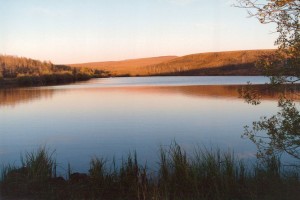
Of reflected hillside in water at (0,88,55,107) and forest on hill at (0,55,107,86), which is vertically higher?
forest on hill at (0,55,107,86)

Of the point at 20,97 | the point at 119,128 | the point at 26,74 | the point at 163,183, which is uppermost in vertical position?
the point at 26,74

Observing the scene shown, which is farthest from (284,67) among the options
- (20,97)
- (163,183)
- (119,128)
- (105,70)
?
(105,70)

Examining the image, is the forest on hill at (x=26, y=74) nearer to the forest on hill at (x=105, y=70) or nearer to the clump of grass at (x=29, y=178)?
the forest on hill at (x=105, y=70)

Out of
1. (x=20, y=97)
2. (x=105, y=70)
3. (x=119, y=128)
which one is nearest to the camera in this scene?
(x=119, y=128)

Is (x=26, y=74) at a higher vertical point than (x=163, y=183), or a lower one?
higher

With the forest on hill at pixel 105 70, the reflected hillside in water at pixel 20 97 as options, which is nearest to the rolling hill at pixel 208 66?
the forest on hill at pixel 105 70

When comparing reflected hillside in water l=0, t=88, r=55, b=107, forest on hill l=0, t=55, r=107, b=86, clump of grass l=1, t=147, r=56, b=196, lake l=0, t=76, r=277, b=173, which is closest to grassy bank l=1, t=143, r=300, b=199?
clump of grass l=1, t=147, r=56, b=196

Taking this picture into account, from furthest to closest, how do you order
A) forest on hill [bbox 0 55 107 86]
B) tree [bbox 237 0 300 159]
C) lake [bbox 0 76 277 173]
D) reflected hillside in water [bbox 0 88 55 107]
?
forest on hill [bbox 0 55 107 86] → reflected hillside in water [bbox 0 88 55 107] → lake [bbox 0 76 277 173] → tree [bbox 237 0 300 159]

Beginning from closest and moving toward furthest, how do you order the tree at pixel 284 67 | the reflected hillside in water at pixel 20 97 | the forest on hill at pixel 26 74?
1. the tree at pixel 284 67
2. the reflected hillside in water at pixel 20 97
3. the forest on hill at pixel 26 74

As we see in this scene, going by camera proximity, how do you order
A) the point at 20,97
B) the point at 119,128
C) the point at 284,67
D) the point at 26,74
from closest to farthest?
the point at 284,67
the point at 119,128
the point at 20,97
the point at 26,74

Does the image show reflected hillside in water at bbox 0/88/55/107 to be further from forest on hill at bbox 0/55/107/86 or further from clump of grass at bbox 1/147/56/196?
clump of grass at bbox 1/147/56/196

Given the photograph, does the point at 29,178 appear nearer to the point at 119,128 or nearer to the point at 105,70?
the point at 119,128

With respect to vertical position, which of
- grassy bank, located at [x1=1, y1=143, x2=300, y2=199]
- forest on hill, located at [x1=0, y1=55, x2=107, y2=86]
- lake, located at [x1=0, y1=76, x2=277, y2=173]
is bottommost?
lake, located at [x1=0, y1=76, x2=277, y2=173]

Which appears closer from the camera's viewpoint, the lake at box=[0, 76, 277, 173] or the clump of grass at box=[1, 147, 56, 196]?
the clump of grass at box=[1, 147, 56, 196]
